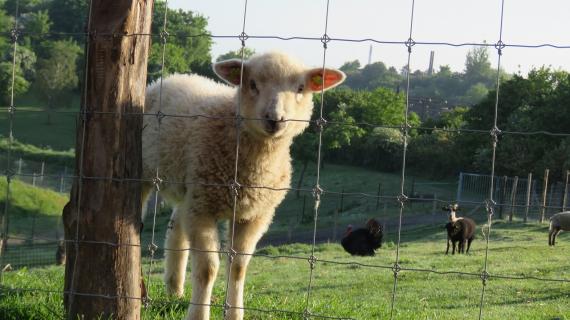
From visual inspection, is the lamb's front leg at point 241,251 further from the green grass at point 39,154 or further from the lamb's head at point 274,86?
the green grass at point 39,154

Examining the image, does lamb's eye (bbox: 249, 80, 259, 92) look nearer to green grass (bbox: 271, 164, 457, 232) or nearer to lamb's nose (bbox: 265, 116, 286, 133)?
lamb's nose (bbox: 265, 116, 286, 133)

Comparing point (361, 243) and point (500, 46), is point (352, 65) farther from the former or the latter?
point (361, 243)

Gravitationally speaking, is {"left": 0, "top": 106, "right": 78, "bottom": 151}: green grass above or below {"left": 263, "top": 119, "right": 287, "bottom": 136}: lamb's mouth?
below

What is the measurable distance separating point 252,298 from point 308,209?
2865cm

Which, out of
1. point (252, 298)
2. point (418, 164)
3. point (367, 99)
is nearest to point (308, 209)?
point (418, 164)

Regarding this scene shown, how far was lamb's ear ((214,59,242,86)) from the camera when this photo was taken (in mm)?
6129

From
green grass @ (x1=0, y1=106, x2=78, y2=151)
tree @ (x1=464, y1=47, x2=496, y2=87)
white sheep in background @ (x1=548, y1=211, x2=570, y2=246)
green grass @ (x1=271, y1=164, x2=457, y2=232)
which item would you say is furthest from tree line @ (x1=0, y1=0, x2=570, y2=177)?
green grass @ (x1=0, y1=106, x2=78, y2=151)

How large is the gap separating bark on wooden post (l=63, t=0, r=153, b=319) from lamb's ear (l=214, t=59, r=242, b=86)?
95 cm

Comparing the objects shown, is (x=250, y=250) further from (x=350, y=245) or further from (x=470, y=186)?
(x=470, y=186)

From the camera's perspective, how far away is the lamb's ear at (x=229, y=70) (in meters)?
6.13

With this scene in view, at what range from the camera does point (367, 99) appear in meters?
23.2

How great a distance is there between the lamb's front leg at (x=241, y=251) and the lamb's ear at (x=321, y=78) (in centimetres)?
113

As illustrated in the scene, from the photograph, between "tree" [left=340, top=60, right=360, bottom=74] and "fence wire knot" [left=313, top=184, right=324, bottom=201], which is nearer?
"fence wire knot" [left=313, top=184, right=324, bottom=201]

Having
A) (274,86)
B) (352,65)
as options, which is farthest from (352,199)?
(274,86)
